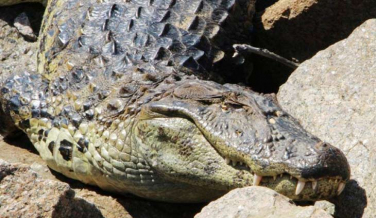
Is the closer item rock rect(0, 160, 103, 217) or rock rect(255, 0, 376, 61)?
rock rect(0, 160, 103, 217)

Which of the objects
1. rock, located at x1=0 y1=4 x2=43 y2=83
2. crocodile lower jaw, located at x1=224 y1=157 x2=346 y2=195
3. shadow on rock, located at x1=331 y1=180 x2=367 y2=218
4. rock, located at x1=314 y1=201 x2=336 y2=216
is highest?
crocodile lower jaw, located at x1=224 y1=157 x2=346 y2=195

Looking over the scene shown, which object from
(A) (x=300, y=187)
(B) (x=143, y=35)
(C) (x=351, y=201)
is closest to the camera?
(A) (x=300, y=187)

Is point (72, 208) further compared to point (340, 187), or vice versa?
point (340, 187)

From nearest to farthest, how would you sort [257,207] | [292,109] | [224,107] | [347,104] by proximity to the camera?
[257,207] < [224,107] < [347,104] < [292,109]

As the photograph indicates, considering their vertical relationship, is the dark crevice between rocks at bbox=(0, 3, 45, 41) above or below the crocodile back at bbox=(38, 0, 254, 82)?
below

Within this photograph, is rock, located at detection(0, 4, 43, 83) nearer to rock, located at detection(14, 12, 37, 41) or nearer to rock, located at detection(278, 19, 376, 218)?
rock, located at detection(14, 12, 37, 41)

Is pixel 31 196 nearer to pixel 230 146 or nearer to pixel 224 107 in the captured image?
pixel 230 146

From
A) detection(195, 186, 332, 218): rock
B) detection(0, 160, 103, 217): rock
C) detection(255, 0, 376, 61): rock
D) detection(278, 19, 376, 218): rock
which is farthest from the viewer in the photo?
detection(255, 0, 376, 61): rock

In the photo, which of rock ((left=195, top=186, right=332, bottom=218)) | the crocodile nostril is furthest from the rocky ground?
the crocodile nostril

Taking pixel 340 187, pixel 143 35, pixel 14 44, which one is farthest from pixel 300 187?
pixel 14 44
